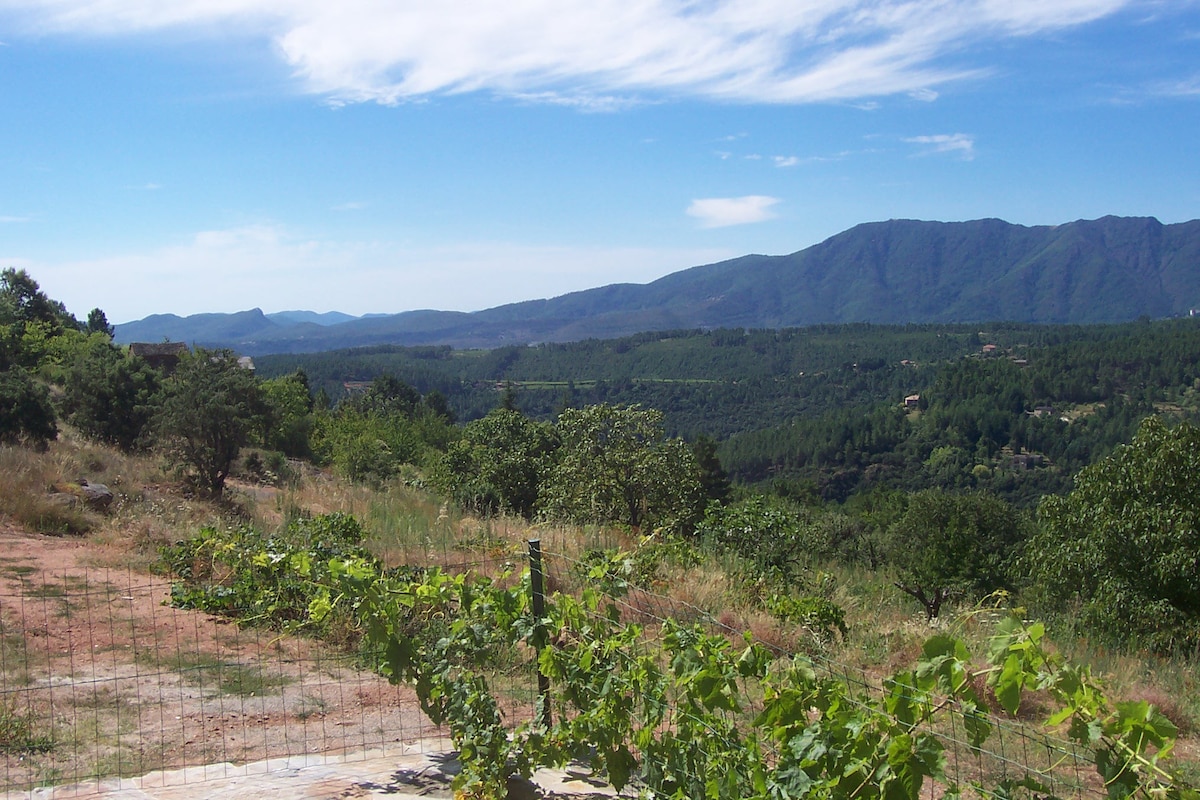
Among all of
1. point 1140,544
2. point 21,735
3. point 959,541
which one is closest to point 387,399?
point 959,541

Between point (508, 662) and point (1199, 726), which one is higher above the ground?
point (508, 662)

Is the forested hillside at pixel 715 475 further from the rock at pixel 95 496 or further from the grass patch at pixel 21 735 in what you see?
the grass patch at pixel 21 735

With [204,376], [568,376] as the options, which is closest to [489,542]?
[204,376]

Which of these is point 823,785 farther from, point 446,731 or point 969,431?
point 969,431

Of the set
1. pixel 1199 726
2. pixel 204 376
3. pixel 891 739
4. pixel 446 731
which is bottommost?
pixel 1199 726

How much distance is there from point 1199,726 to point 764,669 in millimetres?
4078

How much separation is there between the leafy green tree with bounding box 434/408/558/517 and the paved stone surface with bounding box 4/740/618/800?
1380cm

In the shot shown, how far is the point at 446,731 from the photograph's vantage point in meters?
4.83

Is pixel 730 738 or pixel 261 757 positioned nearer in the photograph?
pixel 730 738

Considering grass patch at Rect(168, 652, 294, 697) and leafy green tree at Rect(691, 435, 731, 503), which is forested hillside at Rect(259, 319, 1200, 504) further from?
grass patch at Rect(168, 652, 294, 697)

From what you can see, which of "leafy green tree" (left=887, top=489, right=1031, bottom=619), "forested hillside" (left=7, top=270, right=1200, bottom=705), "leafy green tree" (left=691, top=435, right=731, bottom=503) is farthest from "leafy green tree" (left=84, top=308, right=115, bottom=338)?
"leafy green tree" (left=887, top=489, right=1031, bottom=619)

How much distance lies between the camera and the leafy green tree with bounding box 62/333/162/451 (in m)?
17.1

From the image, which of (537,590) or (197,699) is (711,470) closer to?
(197,699)

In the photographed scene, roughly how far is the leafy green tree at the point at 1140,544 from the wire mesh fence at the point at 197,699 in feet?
26.2
